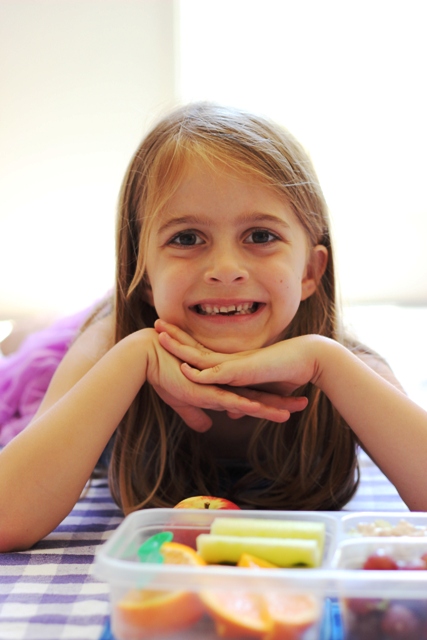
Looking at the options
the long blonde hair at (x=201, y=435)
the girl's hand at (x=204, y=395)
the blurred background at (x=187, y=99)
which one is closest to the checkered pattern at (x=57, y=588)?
the long blonde hair at (x=201, y=435)

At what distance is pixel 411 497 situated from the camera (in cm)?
97

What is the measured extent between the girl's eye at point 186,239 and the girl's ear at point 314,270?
0.20m

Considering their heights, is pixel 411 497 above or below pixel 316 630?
below

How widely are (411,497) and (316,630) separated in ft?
1.45

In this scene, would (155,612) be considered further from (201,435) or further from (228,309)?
(201,435)

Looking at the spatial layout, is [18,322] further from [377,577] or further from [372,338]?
[377,577]

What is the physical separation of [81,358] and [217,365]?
31cm

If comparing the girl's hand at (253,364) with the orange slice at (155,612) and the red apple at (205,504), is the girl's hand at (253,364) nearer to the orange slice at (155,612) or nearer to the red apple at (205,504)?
the red apple at (205,504)

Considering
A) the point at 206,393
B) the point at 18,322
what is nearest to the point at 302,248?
the point at 206,393

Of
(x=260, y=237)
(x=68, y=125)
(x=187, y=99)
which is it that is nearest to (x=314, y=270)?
(x=260, y=237)

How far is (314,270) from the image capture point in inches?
47.1

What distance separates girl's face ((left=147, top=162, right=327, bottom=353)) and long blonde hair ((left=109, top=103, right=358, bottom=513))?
3 centimetres

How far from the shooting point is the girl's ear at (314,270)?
1.18 metres

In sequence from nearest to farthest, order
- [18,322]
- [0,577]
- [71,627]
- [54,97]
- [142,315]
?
[71,627] → [0,577] → [142,315] → [18,322] → [54,97]
